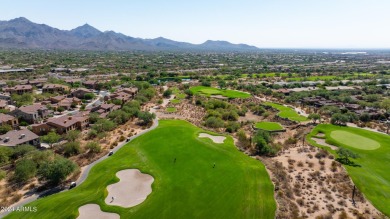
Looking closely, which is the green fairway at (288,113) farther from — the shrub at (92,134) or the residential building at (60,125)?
the residential building at (60,125)

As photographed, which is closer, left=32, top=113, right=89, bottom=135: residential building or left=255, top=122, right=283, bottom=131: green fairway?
left=32, top=113, right=89, bottom=135: residential building

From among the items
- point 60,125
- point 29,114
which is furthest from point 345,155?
point 29,114

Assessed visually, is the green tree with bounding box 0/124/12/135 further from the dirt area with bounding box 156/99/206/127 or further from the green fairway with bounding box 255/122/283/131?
the green fairway with bounding box 255/122/283/131

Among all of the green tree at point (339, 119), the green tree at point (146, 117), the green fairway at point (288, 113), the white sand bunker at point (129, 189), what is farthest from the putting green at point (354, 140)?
the green tree at point (146, 117)

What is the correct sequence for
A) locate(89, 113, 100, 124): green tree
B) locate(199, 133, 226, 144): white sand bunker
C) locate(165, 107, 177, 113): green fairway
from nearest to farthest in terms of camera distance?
locate(199, 133, 226, 144): white sand bunker < locate(89, 113, 100, 124): green tree < locate(165, 107, 177, 113): green fairway

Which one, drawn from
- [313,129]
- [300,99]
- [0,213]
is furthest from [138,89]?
[0,213]

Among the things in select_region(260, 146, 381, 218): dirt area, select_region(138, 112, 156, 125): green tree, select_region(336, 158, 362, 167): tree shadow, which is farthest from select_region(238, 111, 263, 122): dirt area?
select_region(336, 158, 362, 167): tree shadow

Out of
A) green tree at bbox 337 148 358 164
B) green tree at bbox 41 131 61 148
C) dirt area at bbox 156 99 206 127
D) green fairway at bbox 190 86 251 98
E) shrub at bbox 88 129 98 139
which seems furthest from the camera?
green fairway at bbox 190 86 251 98
